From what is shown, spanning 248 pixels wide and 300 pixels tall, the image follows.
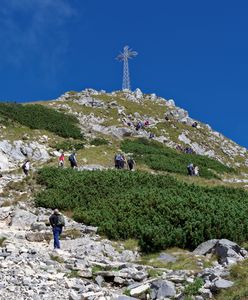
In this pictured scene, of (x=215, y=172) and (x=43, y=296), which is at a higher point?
(x=215, y=172)

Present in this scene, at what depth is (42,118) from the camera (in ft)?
182

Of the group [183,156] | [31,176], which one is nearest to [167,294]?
[31,176]

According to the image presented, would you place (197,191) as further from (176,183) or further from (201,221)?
(201,221)

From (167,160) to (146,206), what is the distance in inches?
849

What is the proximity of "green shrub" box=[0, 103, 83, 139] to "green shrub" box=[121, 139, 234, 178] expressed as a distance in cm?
651

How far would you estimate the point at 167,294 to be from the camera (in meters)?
12.5

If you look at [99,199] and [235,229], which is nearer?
[235,229]

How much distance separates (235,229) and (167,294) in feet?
30.9

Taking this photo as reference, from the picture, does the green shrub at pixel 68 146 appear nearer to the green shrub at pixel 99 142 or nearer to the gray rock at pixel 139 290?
the green shrub at pixel 99 142

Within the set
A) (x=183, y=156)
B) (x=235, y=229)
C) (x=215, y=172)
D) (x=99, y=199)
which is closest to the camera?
(x=235, y=229)

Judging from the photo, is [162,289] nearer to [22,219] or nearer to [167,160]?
[22,219]

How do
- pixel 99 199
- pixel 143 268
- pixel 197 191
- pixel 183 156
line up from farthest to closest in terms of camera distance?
1. pixel 183 156
2. pixel 197 191
3. pixel 99 199
4. pixel 143 268

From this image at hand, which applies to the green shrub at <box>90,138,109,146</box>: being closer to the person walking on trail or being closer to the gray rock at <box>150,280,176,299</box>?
the person walking on trail

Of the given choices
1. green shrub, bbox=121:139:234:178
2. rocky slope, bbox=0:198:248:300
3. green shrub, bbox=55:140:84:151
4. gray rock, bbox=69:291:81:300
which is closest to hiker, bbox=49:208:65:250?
rocky slope, bbox=0:198:248:300
